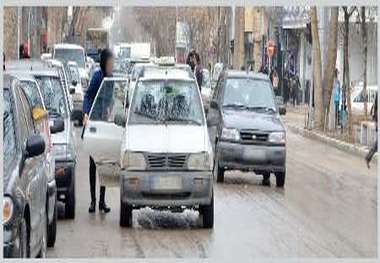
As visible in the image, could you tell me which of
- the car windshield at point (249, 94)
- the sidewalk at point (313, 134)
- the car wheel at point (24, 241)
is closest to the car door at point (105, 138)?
the car wheel at point (24, 241)

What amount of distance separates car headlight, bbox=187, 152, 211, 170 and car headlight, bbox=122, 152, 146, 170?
1.91 ft

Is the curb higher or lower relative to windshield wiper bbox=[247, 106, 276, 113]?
lower

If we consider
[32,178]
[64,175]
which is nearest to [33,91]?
[64,175]

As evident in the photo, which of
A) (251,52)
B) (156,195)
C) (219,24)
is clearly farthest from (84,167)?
(251,52)

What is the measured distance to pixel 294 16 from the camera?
174ft

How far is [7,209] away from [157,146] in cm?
536

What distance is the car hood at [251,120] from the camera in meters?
19.5

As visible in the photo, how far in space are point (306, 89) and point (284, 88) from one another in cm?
175

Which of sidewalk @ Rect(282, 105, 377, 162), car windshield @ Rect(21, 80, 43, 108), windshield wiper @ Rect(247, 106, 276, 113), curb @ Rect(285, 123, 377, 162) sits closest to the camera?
car windshield @ Rect(21, 80, 43, 108)

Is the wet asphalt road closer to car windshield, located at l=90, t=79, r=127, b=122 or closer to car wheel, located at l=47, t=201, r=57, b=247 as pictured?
car wheel, located at l=47, t=201, r=57, b=247

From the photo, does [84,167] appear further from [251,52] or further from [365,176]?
[251,52]

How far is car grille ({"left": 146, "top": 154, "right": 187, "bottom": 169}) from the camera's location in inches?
549

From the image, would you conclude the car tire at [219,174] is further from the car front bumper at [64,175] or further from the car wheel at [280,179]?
→ the car front bumper at [64,175]

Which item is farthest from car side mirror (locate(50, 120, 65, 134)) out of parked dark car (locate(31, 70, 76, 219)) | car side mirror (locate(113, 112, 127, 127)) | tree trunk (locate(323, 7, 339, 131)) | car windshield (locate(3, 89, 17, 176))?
tree trunk (locate(323, 7, 339, 131))
